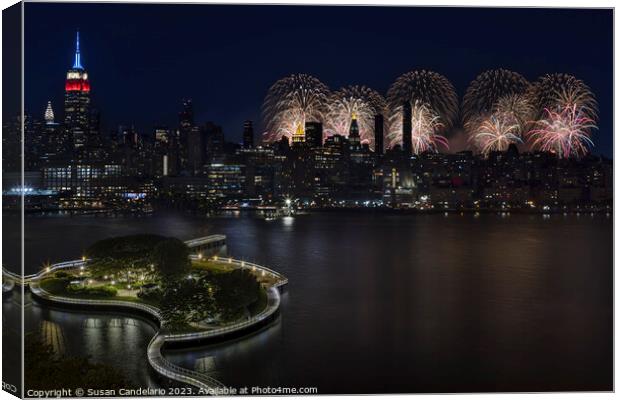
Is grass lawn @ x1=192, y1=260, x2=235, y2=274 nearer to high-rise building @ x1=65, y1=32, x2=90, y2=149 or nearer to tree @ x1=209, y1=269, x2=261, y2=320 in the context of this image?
tree @ x1=209, y1=269, x2=261, y2=320

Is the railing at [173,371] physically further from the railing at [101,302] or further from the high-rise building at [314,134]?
the high-rise building at [314,134]

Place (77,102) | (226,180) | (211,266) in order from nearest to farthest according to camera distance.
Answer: (211,266) < (77,102) < (226,180)

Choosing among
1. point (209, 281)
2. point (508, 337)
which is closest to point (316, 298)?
point (209, 281)

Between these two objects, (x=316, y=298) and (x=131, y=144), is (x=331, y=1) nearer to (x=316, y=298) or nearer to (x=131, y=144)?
(x=316, y=298)

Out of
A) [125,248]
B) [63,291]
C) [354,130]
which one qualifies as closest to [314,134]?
[354,130]

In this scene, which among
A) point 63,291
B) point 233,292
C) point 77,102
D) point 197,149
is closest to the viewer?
point 233,292

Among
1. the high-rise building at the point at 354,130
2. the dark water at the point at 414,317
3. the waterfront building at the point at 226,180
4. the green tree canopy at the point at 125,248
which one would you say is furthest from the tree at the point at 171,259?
the waterfront building at the point at 226,180

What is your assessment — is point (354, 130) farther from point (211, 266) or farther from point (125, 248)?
point (125, 248)

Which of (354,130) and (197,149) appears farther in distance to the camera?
(197,149)
